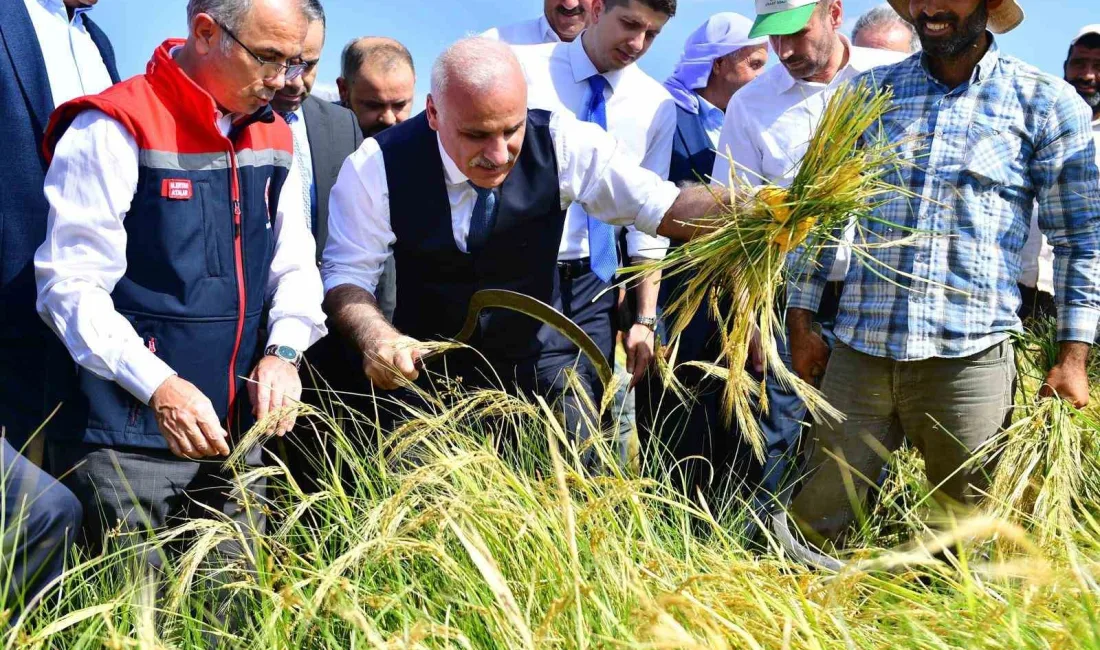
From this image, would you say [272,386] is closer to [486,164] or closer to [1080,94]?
[486,164]

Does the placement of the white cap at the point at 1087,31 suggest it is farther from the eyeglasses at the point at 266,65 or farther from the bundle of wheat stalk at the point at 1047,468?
the eyeglasses at the point at 266,65

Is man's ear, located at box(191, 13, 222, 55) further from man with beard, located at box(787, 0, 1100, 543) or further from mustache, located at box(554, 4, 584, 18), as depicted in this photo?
mustache, located at box(554, 4, 584, 18)

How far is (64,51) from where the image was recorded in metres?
3.32

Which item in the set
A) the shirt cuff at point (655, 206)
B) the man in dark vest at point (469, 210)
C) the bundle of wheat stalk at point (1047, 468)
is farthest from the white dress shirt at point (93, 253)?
the bundle of wheat stalk at point (1047, 468)

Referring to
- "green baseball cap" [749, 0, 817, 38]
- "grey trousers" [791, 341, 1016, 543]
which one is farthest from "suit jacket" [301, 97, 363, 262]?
"grey trousers" [791, 341, 1016, 543]

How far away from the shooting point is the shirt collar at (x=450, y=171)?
3490mm

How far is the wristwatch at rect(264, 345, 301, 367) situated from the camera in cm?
305

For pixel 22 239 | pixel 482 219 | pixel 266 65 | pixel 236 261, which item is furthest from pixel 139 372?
pixel 482 219

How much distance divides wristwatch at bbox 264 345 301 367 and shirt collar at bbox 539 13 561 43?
2.81 m

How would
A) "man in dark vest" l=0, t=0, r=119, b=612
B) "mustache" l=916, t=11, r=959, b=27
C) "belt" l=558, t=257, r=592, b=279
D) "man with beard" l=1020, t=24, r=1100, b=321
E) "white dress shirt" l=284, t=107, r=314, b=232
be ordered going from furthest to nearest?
1. "man with beard" l=1020, t=24, r=1100, b=321
2. "belt" l=558, t=257, r=592, b=279
3. "white dress shirt" l=284, t=107, r=314, b=232
4. "mustache" l=916, t=11, r=959, b=27
5. "man in dark vest" l=0, t=0, r=119, b=612

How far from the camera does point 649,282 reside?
404cm

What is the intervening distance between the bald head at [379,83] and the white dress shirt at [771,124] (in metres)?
1.25

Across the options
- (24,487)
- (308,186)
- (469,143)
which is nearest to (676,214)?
(469,143)

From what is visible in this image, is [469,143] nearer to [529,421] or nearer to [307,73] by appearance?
[529,421]
